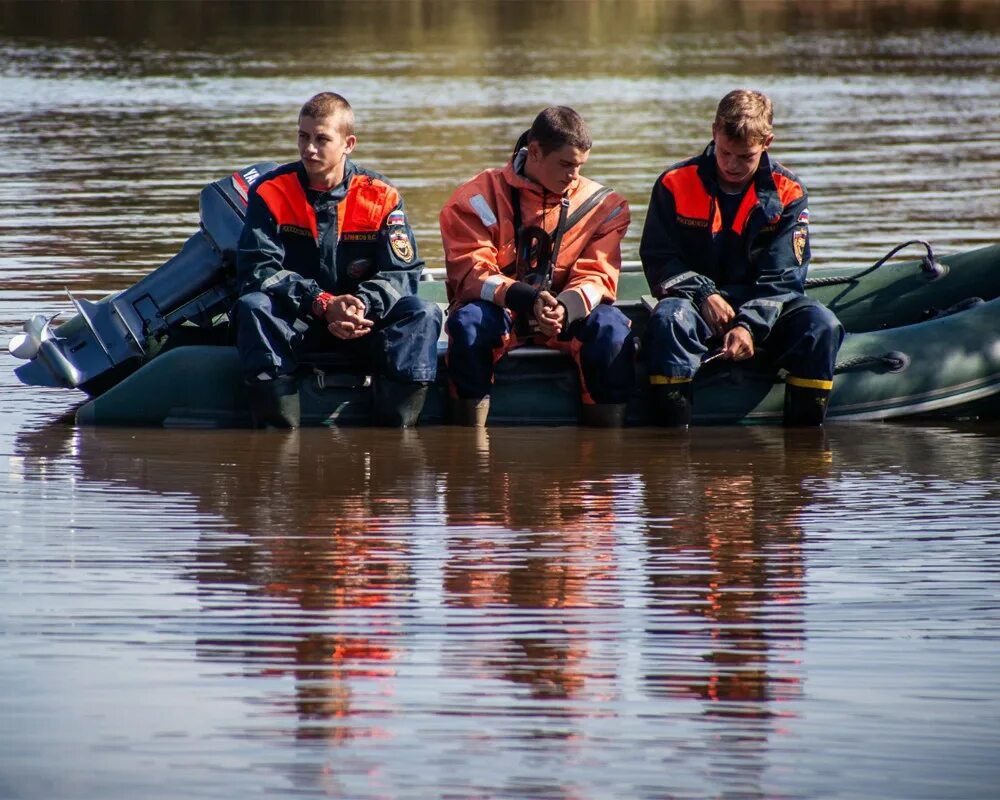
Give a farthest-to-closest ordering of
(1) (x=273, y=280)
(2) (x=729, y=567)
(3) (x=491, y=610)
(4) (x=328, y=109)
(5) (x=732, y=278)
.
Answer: (5) (x=732, y=278) → (1) (x=273, y=280) → (4) (x=328, y=109) → (2) (x=729, y=567) → (3) (x=491, y=610)

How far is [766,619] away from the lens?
3.95 metres

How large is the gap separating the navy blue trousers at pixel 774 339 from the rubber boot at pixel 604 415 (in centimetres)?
17

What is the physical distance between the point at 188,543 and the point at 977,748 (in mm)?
2098

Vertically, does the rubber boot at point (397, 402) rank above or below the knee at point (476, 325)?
below

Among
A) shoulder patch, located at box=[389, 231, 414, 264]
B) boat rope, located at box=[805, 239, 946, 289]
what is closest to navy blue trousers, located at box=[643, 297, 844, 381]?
shoulder patch, located at box=[389, 231, 414, 264]

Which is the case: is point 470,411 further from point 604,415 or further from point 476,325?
point 604,415

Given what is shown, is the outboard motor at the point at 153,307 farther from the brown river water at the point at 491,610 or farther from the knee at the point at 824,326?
the knee at the point at 824,326

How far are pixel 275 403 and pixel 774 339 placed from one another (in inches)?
64.4

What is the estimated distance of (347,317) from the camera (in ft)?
18.3

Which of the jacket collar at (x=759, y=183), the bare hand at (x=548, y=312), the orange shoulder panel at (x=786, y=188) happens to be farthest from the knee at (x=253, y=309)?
the orange shoulder panel at (x=786, y=188)

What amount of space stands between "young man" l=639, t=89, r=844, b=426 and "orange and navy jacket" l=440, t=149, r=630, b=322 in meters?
0.16

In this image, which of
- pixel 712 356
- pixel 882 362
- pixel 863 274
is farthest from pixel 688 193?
pixel 863 274

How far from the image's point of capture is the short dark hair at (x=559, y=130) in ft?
18.3

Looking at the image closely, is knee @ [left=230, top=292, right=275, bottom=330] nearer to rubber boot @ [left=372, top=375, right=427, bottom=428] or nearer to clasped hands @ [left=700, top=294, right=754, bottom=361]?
rubber boot @ [left=372, top=375, right=427, bottom=428]
